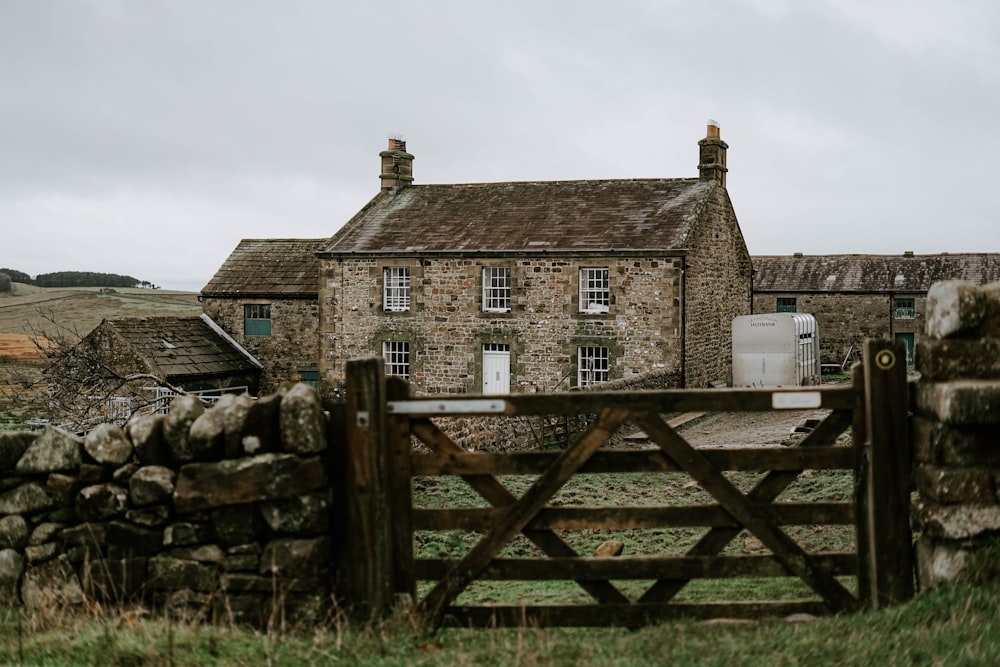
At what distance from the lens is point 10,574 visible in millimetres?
5496

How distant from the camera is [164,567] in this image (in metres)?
5.29

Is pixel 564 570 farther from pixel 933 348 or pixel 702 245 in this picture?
pixel 702 245

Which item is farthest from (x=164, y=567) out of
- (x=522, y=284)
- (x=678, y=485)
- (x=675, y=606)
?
(x=522, y=284)

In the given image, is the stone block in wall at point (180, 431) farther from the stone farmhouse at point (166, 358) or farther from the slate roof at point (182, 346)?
the slate roof at point (182, 346)

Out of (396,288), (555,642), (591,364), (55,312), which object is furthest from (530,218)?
(55,312)

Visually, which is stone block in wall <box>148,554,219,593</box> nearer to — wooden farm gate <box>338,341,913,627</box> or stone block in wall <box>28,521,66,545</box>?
stone block in wall <box>28,521,66,545</box>

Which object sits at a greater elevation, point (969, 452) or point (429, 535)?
point (969, 452)

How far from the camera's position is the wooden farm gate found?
16.6 ft

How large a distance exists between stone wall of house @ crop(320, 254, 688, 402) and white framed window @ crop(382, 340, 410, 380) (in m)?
0.23

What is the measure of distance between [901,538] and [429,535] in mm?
5760

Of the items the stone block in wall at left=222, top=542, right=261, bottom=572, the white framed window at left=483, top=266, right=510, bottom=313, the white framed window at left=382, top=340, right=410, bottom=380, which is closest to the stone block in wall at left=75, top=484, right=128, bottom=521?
the stone block in wall at left=222, top=542, right=261, bottom=572

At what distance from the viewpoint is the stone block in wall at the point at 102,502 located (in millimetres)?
5348

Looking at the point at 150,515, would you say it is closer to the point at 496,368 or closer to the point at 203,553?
the point at 203,553

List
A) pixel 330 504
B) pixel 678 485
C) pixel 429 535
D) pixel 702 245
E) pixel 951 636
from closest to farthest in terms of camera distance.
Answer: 1. pixel 951 636
2. pixel 330 504
3. pixel 429 535
4. pixel 678 485
5. pixel 702 245
